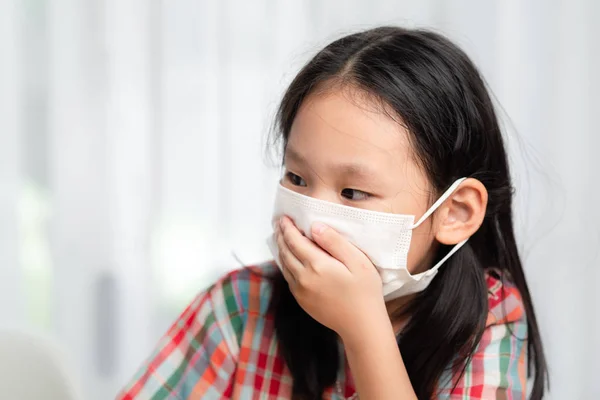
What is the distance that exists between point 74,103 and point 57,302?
0.56 m

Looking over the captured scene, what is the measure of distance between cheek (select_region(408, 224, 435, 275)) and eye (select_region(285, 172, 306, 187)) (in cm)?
18

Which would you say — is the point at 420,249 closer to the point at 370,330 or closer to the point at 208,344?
the point at 370,330

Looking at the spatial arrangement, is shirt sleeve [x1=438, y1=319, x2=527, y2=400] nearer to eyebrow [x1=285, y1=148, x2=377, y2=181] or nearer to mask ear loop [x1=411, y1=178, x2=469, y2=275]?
mask ear loop [x1=411, y1=178, x2=469, y2=275]

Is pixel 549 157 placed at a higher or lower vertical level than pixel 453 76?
lower

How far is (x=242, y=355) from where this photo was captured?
118cm

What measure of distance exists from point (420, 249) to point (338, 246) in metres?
0.15

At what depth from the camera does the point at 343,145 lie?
0.97 meters

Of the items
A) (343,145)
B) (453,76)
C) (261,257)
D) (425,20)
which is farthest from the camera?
(261,257)

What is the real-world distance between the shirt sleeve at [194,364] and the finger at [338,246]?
0.28 meters

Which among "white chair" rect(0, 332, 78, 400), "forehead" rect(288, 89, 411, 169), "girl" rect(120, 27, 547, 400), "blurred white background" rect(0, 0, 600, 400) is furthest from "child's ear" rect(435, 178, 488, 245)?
"blurred white background" rect(0, 0, 600, 400)

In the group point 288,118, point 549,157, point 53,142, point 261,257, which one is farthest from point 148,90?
point 549,157

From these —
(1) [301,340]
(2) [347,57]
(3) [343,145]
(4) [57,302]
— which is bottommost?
(4) [57,302]

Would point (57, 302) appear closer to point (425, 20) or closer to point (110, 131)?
point (110, 131)

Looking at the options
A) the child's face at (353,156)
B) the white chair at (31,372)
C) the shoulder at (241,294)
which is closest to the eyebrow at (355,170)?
the child's face at (353,156)
